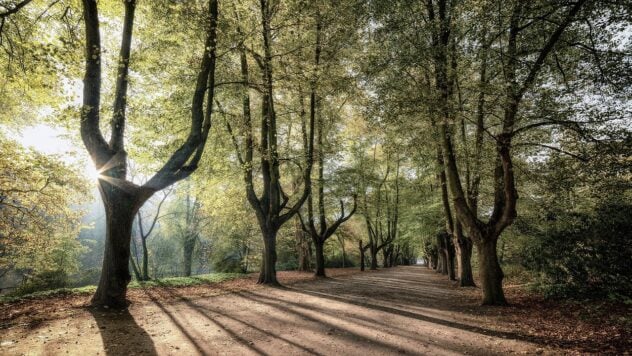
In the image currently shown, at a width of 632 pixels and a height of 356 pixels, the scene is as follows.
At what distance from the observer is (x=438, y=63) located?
9234 millimetres

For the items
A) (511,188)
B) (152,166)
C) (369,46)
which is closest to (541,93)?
(511,188)

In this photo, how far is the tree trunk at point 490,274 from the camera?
9875mm

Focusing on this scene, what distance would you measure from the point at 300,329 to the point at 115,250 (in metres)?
5.15

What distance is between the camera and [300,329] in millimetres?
6645

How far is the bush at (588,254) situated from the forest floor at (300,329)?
0.86 meters

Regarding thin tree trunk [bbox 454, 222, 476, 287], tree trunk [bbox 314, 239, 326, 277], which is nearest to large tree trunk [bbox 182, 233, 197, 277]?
tree trunk [bbox 314, 239, 326, 277]

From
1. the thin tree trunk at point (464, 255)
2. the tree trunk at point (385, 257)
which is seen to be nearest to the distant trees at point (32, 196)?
the thin tree trunk at point (464, 255)

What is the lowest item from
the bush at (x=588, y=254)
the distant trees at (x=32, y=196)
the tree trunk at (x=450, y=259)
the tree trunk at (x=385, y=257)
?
the tree trunk at (x=385, y=257)

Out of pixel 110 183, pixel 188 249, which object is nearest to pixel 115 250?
pixel 110 183

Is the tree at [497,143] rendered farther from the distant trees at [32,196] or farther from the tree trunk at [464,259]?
the distant trees at [32,196]

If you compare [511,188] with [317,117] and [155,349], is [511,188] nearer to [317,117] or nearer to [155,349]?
[155,349]

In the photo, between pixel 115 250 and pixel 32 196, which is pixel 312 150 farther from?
pixel 32 196

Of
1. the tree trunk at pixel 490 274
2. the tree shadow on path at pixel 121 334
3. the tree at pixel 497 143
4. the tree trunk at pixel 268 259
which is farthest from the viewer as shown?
the tree trunk at pixel 268 259

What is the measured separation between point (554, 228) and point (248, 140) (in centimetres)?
1281
